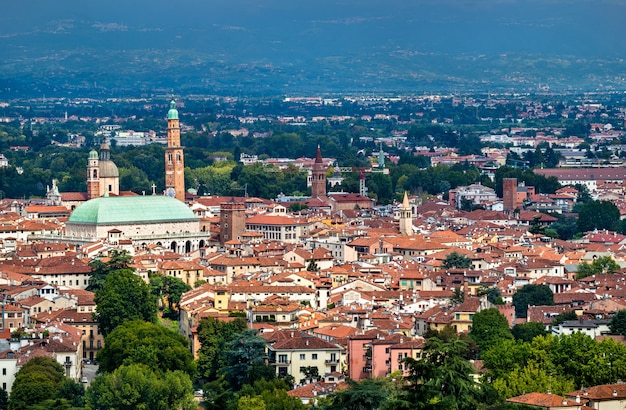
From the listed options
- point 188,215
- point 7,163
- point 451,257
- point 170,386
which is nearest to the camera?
point 170,386

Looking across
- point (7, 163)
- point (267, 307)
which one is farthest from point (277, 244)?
point (7, 163)

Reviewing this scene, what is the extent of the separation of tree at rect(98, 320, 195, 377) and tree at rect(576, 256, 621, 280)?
15.2 meters

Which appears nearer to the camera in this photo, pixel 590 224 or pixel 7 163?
pixel 590 224

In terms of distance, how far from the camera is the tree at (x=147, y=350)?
109 ft

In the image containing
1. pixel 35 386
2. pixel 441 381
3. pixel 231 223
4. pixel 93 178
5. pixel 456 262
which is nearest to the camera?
pixel 441 381

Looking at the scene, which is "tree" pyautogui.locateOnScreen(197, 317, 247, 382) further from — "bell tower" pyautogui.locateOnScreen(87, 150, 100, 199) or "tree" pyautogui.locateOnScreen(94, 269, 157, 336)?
"bell tower" pyautogui.locateOnScreen(87, 150, 100, 199)

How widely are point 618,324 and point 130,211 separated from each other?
957 inches

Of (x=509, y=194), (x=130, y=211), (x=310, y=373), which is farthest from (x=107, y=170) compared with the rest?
(x=310, y=373)

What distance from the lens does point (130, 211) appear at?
56.5m

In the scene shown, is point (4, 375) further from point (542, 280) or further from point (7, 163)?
point (7, 163)

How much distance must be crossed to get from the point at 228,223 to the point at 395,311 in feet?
61.1

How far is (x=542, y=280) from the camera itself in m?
44.8

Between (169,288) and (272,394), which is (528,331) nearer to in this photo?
(272,394)

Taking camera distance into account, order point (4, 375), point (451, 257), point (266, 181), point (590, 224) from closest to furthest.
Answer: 1. point (4, 375)
2. point (451, 257)
3. point (590, 224)
4. point (266, 181)
